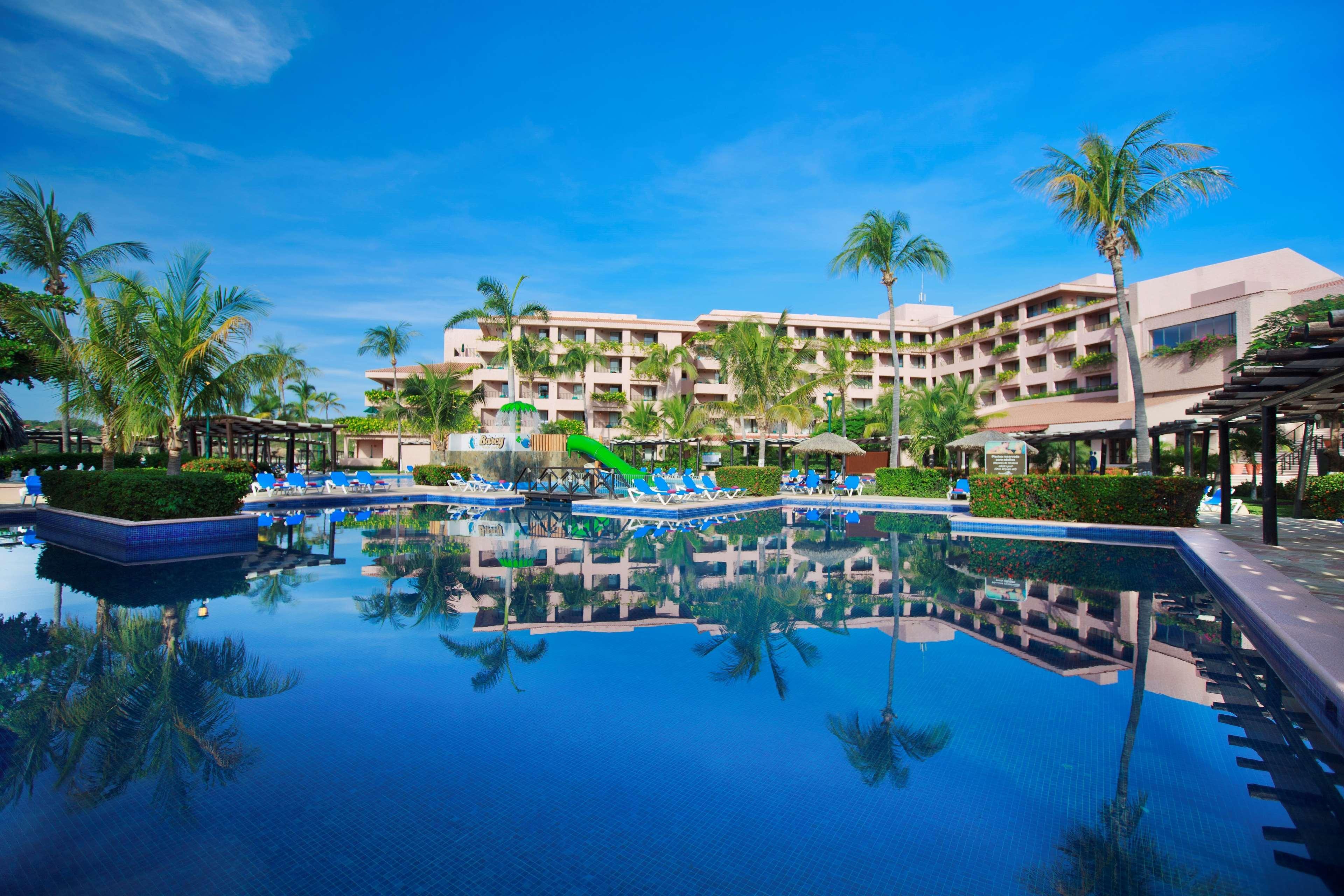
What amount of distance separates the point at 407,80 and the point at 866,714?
2438 centimetres

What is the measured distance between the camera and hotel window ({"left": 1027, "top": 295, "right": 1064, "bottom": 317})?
139 ft

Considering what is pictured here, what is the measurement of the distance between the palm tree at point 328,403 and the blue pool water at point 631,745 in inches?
1809

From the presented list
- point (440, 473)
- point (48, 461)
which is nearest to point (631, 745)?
point (440, 473)

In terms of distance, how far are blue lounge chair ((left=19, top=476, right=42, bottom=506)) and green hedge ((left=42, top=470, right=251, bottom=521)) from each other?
6.00 meters

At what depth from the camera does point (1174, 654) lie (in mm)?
5234

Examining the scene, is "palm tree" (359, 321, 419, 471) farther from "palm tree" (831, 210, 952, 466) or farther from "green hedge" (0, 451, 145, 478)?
"palm tree" (831, 210, 952, 466)

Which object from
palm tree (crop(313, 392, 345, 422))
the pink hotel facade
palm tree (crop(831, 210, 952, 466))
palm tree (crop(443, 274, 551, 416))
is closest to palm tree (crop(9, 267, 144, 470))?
palm tree (crop(443, 274, 551, 416))

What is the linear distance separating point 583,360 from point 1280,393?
99.4 ft

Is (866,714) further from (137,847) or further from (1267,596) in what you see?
(1267,596)

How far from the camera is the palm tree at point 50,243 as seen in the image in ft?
55.9

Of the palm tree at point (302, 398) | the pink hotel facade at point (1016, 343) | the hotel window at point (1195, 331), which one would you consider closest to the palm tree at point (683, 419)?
the pink hotel facade at point (1016, 343)

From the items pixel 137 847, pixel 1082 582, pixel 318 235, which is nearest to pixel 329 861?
pixel 137 847

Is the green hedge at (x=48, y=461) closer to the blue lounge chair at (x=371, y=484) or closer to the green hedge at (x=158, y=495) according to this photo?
the blue lounge chair at (x=371, y=484)

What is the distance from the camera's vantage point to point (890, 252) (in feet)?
72.6
